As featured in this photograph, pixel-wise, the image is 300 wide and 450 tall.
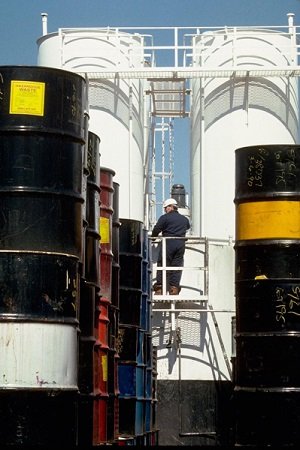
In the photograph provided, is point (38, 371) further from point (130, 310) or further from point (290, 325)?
point (130, 310)

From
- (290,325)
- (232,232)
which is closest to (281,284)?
(290,325)

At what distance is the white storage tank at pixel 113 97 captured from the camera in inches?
928

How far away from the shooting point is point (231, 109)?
23969mm

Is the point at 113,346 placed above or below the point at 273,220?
below

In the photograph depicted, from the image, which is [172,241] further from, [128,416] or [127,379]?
[128,416]

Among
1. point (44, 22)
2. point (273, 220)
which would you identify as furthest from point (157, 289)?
point (273, 220)

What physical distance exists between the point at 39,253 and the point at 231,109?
17100 mm

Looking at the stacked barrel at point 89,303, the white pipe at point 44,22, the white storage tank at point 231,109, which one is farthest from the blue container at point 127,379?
the white pipe at point 44,22

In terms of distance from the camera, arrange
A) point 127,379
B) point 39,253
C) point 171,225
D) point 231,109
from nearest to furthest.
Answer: point 39,253 → point 127,379 → point 171,225 → point 231,109

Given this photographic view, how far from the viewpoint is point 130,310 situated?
13852mm

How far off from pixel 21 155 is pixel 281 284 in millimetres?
2683

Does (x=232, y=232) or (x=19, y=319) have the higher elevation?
(x=232, y=232)

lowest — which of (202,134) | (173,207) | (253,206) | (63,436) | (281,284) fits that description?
(63,436)

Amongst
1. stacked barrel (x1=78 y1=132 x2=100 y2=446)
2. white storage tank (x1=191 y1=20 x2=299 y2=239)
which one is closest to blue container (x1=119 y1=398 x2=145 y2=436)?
stacked barrel (x1=78 y1=132 x2=100 y2=446)
